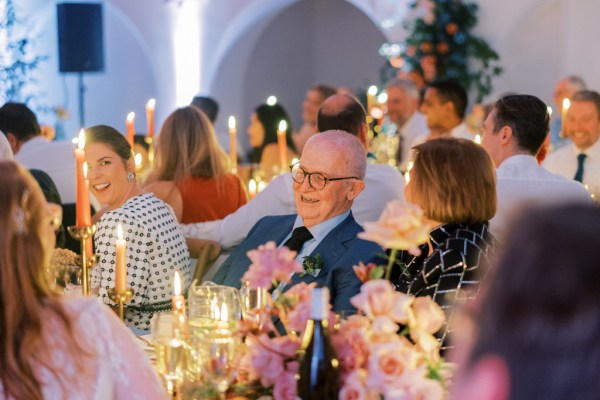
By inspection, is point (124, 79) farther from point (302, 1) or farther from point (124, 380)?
point (124, 380)

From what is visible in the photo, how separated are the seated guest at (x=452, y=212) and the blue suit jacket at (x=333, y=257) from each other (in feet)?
0.54

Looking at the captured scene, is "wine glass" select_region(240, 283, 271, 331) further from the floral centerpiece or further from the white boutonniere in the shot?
the white boutonniere

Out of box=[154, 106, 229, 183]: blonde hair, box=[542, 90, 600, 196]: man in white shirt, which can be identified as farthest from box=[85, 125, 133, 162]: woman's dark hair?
box=[542, 90, 600, 196]: man in white shirt

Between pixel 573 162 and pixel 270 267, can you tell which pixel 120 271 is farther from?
pixel 573 162

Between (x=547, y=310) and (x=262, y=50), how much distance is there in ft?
43.6

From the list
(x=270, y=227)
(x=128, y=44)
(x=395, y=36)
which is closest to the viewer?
(x=270, y=227)

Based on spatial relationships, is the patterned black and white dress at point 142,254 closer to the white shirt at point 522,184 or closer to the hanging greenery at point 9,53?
the white shirt at point 522,184

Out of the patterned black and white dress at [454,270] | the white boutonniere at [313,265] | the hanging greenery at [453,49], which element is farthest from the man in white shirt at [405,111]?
the patterned black and white dress at [454,270]

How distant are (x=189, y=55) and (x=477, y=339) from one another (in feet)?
37.9

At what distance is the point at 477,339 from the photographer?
99 cm

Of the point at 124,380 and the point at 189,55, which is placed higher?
the point at 189,55

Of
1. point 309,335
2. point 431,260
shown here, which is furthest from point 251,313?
point 431,260

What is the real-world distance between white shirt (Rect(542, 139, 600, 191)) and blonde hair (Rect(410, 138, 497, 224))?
2599 millimetres

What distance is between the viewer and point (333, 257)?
123 inches
